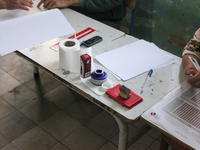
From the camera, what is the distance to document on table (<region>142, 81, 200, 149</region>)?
1.04 meters

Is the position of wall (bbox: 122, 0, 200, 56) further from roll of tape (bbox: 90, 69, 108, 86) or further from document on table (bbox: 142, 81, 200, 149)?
roll of tape (bbox: 90, 69, 108, 86)

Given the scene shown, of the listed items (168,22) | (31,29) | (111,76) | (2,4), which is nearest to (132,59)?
(111,76)

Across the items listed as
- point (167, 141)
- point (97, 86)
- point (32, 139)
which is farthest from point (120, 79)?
point (32, 139)

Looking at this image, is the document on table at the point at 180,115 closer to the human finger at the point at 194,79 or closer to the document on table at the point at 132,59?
the human finger at the point at 194,79

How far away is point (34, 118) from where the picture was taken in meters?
2.09

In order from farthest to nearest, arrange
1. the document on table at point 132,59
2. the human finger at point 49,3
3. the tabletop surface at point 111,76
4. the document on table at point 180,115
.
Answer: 1. the human finger at point 49,3
2. the document on table at point 132,59
3. the tabletop surface at point 111,76
4. the document on table at point 180,115

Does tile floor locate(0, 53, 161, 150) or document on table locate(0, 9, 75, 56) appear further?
tile floor locate(0, 53, 161, 150)

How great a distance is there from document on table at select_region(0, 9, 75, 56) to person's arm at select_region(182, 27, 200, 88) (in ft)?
2.38

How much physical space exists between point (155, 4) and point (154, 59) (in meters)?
1.16

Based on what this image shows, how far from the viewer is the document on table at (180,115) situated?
1.04 meters

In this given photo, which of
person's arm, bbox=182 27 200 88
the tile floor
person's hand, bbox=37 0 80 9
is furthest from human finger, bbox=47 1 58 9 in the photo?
person's arm, bbox=182 27 200 88

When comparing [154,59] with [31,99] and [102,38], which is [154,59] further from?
[31,99]

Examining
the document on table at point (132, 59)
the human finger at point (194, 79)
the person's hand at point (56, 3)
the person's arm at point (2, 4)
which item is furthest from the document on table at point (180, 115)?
the person's arm at point (2, 4)

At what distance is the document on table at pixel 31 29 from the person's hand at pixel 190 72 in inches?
29.0
